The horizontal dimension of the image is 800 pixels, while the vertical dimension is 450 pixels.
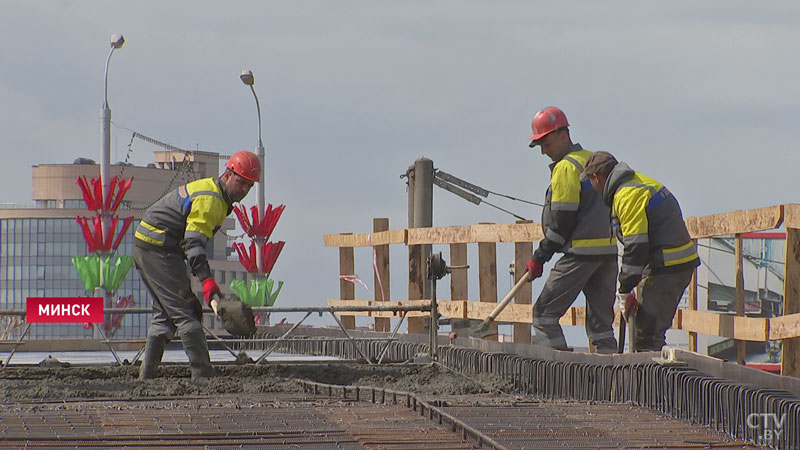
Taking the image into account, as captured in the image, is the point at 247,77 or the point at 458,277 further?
the point at 247,77

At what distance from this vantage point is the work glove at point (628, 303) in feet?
27.3

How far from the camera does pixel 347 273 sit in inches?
670

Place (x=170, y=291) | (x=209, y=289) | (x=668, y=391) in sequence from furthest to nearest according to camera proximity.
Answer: (x=170, y=291), (x=209, y=289), (x=668, y=391)

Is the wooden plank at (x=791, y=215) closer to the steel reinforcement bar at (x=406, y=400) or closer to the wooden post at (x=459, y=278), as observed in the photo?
the steel reinforcement bar at (x=406, y=400)

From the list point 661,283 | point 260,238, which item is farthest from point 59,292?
point 661,283

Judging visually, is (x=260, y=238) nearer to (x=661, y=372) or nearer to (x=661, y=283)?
(x=661, y=283)

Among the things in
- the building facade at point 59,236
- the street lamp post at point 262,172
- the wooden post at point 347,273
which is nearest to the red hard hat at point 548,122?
the wooden post at point 347,273

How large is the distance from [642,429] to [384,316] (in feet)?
32.5

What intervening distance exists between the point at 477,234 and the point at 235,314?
4.28 m

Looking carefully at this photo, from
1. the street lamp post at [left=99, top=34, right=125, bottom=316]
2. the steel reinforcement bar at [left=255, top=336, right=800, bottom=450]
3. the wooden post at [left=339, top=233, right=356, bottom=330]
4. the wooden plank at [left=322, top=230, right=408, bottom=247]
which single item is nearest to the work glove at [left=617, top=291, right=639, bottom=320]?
the steel reinforcement bar at [left=255, top=336, right=800, bottom=450]

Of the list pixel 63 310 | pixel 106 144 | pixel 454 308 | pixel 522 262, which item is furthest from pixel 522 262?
pixel 106 144

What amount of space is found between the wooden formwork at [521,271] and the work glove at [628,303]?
2.66 feet

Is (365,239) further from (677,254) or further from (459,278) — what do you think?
(677,254)

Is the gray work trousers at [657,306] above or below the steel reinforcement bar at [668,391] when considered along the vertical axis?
above
